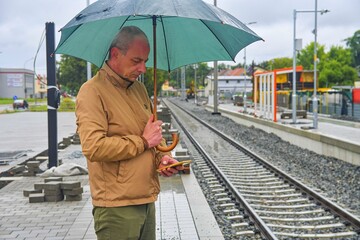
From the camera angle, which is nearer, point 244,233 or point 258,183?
point 244,233

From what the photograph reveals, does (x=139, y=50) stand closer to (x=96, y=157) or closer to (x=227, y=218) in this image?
(x=96, y=157)

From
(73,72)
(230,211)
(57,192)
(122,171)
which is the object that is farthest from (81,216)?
(73,72)

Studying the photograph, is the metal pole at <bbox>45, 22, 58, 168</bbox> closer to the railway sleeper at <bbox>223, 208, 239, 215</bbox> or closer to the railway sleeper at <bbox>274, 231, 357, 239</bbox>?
the railway sleeper at <bbox>223, 208, 239, 215</bbox>

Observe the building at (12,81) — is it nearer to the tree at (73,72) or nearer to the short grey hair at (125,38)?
the tree at (73,72)

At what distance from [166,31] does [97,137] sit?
1630 mm

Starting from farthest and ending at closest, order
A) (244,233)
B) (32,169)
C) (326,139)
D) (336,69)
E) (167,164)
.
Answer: (336,69), (326,139), (32,169), (244,233), (167,164)

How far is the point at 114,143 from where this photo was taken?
8.97 ft

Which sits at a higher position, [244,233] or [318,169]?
[244,233]

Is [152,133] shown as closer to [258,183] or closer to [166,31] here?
[166,31]

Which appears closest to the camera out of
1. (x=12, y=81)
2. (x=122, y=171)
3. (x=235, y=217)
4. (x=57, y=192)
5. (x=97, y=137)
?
(x=97, y=137)

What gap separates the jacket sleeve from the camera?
272cm

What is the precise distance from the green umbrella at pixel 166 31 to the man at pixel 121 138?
0.92 ft

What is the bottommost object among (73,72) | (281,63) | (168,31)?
(168,31)

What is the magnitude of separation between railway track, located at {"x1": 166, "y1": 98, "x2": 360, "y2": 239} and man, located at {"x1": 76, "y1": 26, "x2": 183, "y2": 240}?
11.9 feet
